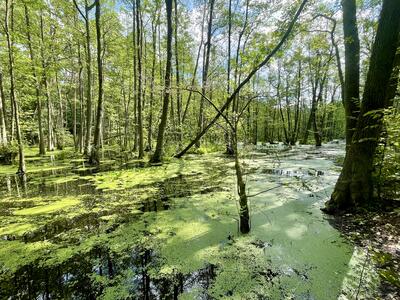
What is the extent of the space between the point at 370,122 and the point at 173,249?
10.9 ft

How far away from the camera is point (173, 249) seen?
2684 millimetres

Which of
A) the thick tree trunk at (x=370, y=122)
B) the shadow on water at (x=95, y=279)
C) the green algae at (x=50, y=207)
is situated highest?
the thick tree trunk at (x=370, y=122)

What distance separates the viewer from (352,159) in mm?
3445

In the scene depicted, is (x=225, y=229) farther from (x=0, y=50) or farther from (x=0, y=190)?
(x=0, y=50)

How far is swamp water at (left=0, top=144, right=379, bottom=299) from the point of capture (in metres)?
2.00

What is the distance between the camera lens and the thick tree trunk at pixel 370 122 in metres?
3.02

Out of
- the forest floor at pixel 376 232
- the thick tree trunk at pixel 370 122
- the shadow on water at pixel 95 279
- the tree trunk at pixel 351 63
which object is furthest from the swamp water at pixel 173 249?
the tree trunk at pixel 351 63

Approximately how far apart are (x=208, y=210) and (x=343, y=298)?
236 cm

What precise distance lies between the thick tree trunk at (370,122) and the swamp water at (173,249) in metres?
0.58

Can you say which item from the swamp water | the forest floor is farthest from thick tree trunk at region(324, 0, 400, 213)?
the swamp water

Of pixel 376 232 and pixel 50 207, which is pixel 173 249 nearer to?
pixel 376 232

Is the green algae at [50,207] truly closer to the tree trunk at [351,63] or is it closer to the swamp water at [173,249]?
the swamp water at [173,249]

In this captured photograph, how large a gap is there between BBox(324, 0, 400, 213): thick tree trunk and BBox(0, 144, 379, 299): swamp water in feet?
1.89

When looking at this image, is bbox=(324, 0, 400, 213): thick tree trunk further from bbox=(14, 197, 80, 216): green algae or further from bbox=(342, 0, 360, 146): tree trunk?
bbox=(14, 197, 80, 216): green algae
